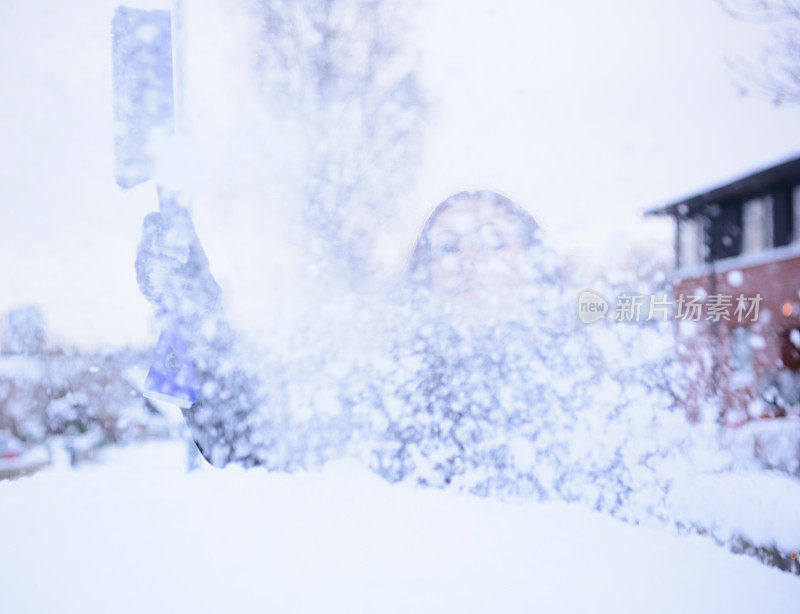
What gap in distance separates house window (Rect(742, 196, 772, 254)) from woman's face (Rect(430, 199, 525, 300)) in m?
7.17

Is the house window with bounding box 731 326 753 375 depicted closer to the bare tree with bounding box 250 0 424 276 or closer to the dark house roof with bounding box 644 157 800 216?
the dark house roof with bounding box 644 157 800 216

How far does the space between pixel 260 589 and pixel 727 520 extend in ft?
9.00

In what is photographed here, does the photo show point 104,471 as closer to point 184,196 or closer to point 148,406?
point 148,406

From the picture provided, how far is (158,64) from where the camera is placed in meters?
2.60

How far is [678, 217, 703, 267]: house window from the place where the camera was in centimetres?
903

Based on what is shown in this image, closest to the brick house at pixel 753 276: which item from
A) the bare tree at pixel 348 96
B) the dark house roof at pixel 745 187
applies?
the dark house roof at pixel 745 187

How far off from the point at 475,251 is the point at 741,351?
687 cm

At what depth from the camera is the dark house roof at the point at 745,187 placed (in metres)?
6.96

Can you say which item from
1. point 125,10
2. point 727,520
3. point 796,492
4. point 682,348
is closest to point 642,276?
point 682,348

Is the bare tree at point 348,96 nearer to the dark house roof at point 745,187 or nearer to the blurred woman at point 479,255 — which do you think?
the blurred woman at point 479,255

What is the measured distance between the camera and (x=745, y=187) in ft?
25.4

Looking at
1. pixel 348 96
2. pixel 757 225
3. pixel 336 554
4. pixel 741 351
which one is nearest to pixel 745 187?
pixel 757 225

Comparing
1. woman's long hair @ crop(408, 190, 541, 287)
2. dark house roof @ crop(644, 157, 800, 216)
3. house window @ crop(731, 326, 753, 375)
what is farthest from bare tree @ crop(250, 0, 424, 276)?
house window @ crop(731, 326, 753, 375)

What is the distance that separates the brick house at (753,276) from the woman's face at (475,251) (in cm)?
431
